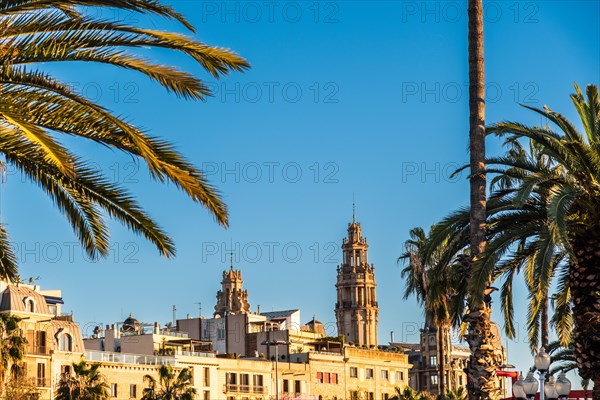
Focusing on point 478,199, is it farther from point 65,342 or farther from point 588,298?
point 65,342

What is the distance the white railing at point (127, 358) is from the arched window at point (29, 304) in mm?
5135

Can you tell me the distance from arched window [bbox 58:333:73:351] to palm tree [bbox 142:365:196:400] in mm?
5977

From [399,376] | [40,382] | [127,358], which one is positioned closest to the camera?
[40,382]

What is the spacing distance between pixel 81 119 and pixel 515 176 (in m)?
13.0

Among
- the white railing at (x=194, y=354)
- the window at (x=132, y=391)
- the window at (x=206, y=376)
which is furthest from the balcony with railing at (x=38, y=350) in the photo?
the window at (x=206, y=376)

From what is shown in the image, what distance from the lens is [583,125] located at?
88.3 feet

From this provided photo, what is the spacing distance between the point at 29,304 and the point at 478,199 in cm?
6355

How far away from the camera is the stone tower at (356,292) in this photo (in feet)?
481

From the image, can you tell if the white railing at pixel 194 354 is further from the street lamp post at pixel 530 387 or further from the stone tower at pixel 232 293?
the street lamp post at pixel 530 387

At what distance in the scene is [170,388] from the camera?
8444cm

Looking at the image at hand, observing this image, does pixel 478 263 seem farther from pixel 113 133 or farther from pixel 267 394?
pixel 267 394

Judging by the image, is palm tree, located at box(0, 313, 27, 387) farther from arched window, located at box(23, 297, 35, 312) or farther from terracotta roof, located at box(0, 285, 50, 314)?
arched window, located at box(23, 297, 35, 312)

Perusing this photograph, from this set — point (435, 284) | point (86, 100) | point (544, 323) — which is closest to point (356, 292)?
point (544, 323)

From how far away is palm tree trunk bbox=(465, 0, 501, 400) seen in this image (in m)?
25.6
